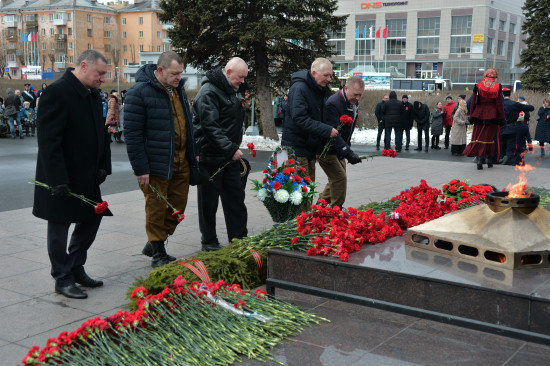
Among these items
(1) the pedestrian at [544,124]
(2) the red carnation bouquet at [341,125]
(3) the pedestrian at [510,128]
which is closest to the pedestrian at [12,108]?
(3) the pedestrian at [510,128]

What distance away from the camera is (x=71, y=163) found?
16.2 feet

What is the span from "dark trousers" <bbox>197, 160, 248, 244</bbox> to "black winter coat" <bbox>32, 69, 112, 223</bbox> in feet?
4.49

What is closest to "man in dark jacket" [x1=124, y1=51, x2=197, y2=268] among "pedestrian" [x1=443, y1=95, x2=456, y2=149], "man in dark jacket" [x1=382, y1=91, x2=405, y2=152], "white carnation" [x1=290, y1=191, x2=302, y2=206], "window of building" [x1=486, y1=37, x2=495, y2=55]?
"white carnation" [x1=290, y1=191, x2=302, y2=206]

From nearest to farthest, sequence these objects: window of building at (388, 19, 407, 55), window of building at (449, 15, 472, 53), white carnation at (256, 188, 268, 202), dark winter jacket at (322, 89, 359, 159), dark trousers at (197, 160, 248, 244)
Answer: dark trousers at (197, 160, 248, 244) < white carnation at (256, 188, 268, 202) < dark winter jacket at (322, 89, 359, 159) < window of building at (449, 15, 472, 53) < window of building at (388, 19, 407, 55)

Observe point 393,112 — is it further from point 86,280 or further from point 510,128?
point 86,280

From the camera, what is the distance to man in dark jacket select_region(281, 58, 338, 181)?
6.67 m

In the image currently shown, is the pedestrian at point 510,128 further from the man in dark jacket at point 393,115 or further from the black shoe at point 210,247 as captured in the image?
the black shoe at point 210,247

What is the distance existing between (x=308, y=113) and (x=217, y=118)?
123 centimetres

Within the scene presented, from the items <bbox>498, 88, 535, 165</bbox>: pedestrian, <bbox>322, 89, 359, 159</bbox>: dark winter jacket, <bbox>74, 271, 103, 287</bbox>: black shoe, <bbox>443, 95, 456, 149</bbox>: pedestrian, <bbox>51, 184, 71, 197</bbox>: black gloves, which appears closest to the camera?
<bbox>51, 184, 71, 197</bbox>: black gloves

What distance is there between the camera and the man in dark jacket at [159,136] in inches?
214

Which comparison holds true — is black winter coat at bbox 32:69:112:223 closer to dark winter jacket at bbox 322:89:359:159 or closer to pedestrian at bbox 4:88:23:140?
dark winter jacket at bbox 322:89:359:159

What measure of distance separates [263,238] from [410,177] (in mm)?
7662

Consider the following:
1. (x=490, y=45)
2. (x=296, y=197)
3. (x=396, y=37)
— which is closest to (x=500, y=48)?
(x=490, y=45)

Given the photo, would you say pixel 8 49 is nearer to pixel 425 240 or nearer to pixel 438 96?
pixel 438 96
